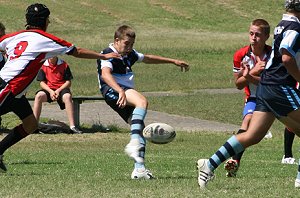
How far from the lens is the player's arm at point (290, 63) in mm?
8914

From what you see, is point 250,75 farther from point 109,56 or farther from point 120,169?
point 120,169

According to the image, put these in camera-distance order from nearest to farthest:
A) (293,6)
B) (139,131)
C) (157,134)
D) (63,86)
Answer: (293,6) < (139,131) < (157,134) < (63,86)

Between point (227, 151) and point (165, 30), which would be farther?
point (165, 30)

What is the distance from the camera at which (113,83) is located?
10500 mm

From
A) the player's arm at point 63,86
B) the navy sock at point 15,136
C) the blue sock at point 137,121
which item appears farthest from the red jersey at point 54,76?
the blue sock at point 137,121

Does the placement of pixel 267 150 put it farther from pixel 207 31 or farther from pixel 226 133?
pixel 207 31

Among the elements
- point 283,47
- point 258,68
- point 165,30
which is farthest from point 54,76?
point 165,30

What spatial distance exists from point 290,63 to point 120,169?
3.52 meters

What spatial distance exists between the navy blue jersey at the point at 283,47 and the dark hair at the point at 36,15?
2646mm

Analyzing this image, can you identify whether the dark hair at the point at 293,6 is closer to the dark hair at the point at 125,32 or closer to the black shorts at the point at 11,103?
the dark hair at the point at 125,32

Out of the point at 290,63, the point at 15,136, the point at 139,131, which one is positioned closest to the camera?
the point at 290,63

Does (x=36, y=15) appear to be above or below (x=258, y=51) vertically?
above

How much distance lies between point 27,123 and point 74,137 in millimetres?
6506

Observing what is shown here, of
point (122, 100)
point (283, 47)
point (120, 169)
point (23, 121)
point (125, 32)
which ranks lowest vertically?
point (120, 169)
